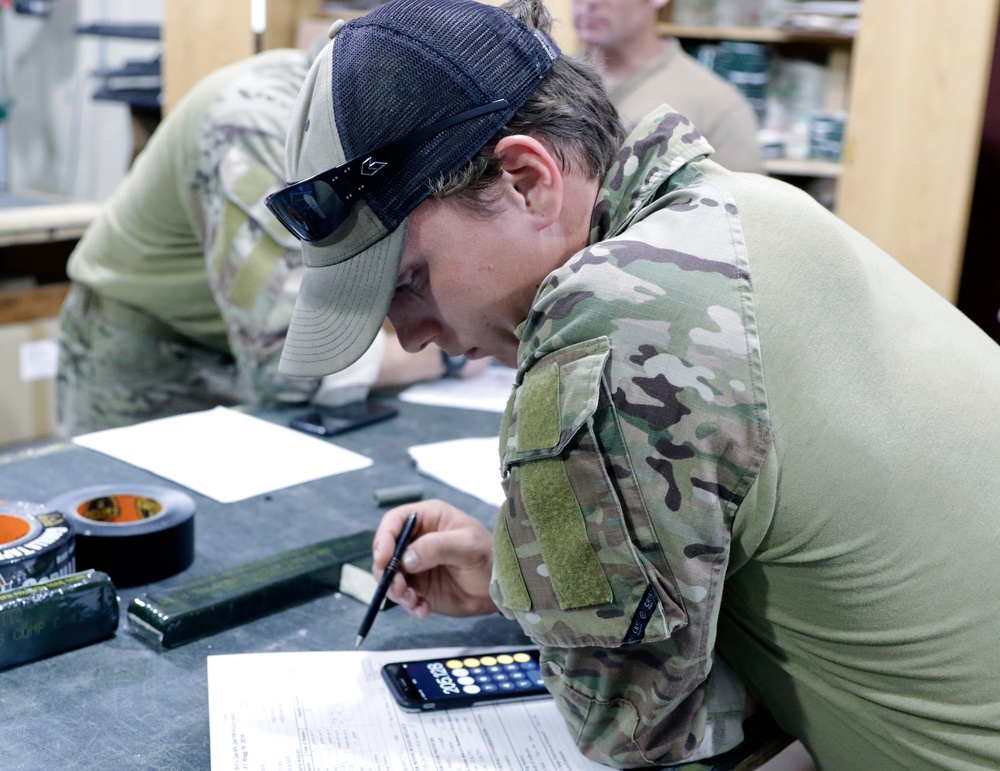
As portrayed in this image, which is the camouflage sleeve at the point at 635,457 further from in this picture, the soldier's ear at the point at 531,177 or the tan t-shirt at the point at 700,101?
the tan t-shirt at the point at 700,101

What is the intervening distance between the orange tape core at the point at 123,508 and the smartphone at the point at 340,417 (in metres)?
0.43

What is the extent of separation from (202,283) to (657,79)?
58.0 inches

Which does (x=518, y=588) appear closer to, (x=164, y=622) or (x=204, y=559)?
(x=164, y=622)

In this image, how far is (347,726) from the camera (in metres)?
0.87

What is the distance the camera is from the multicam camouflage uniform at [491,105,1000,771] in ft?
2.33

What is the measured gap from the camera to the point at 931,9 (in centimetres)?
251

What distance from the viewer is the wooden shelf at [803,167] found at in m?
3.04

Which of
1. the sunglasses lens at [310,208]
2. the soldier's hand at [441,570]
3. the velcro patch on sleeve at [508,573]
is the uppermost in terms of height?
the sunglasses lens at [310,208]

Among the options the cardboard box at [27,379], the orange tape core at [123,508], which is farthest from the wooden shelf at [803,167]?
the orange tape core at [123,508]

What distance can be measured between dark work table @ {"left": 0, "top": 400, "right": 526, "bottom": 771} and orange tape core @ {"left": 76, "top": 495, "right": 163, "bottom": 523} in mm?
73

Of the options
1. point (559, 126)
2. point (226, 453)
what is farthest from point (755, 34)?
point (559, 126)

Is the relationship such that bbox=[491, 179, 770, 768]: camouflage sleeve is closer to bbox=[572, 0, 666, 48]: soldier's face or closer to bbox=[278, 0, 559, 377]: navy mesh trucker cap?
bbox=[278, 0, 559, 377]: navy mesh trucker cap

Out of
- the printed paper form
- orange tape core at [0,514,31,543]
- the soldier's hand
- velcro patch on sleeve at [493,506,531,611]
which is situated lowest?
the printed paper form

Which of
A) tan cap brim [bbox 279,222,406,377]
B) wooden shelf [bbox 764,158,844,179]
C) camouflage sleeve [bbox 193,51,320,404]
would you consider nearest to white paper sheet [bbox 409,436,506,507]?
camouflage sleeve [bbox 193,51,320,404]
